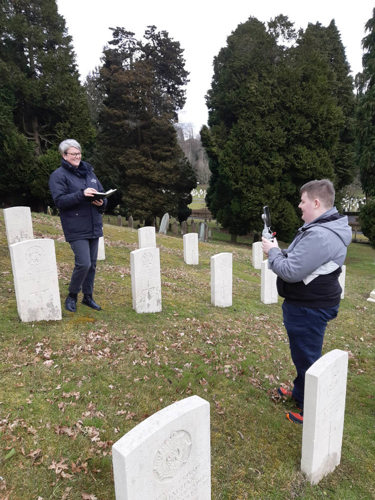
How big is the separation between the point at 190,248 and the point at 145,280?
17.0 ft

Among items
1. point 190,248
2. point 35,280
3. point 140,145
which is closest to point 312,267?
point 35,280

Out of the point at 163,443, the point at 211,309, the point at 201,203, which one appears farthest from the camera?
the point at 201,203

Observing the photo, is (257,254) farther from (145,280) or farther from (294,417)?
(294,417)

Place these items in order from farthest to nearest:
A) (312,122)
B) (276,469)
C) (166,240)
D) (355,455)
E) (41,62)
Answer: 1. (41,62)
2. (312,122)
3. (166,240)
4. (355,455)
5. (276,469)

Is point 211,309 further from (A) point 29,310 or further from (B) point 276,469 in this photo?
(B) point 276,469

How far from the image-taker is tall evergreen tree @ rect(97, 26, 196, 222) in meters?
23.5

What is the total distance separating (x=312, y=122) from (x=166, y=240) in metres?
11.5

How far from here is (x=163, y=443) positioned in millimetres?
1900

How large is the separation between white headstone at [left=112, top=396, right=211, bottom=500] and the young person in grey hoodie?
141cm

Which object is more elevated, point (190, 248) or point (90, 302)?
point (90, 302)

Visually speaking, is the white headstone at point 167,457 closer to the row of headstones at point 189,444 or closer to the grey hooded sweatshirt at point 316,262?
the row of headstones at point 189,444

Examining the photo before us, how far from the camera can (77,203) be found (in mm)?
4324

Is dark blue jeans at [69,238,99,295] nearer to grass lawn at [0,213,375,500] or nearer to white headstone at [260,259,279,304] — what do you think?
grass lawn at [0,213,375,500]

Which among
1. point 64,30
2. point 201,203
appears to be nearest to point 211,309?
point 64,30
